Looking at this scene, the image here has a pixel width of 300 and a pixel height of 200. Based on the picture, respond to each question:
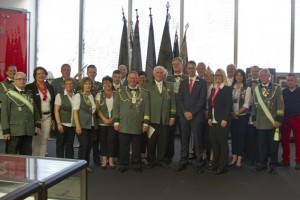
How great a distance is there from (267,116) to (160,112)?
142cm

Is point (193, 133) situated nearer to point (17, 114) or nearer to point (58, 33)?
point (17, 114)

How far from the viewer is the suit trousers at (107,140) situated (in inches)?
188

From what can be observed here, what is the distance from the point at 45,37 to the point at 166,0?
3019mm

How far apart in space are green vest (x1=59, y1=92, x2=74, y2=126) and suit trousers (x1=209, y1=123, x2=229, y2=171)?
6.07 ft

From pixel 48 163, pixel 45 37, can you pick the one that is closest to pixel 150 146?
pixel 48 163

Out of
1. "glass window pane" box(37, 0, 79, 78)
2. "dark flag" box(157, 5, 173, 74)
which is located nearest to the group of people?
"dark flag" box(157, 5, 173, 74)

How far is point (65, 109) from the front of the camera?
4531 millimetres

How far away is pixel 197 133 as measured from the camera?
4.64 metres

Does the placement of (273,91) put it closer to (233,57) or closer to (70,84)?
(70,84)

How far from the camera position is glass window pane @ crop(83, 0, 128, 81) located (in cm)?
817

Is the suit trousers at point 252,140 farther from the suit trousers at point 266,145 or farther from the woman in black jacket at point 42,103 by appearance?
the woman in black jacket at point 42,103

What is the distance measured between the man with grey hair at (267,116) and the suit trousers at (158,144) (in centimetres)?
124

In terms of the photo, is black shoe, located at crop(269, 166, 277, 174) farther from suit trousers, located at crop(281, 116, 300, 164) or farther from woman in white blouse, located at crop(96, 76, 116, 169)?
woman in white blouse, located at crop(96, 76, 116, 169)

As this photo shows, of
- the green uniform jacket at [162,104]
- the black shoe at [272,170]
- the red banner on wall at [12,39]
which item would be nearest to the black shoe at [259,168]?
the black shoe at [272,170]
